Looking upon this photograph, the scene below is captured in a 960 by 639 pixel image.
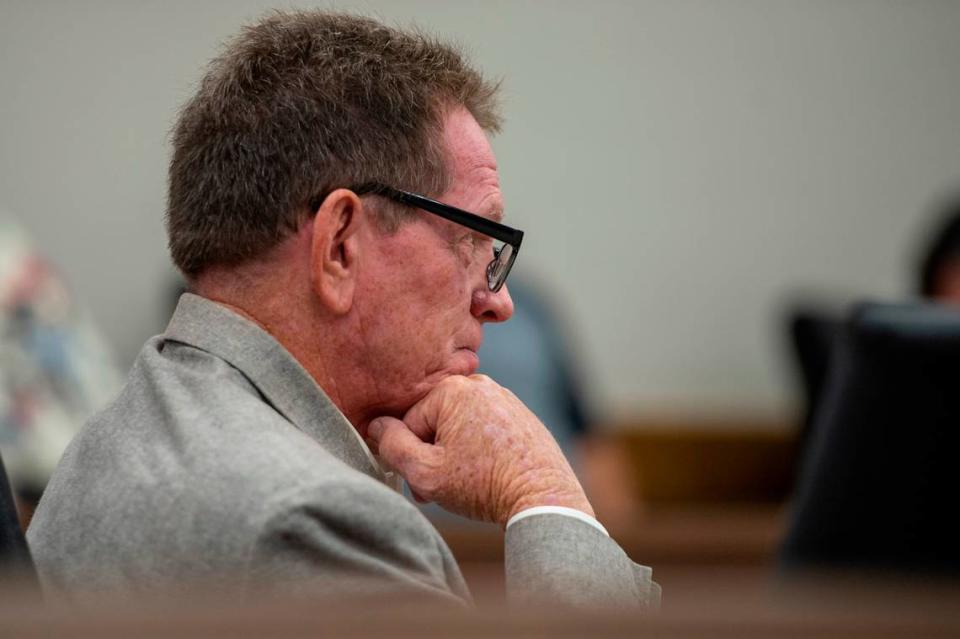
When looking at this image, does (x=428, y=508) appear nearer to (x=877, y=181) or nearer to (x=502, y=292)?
(x=502, y=292)

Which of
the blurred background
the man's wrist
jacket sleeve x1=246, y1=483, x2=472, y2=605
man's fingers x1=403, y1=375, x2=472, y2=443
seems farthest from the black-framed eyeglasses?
the blurred background

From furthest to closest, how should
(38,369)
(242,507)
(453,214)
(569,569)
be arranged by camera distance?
(38,369) → (453,214) → (569,569) → (242,507)

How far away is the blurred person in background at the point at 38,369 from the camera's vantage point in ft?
9.30

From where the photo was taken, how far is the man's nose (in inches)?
62.3

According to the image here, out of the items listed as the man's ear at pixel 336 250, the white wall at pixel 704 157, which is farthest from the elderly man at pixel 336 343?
the white wall at pixel 704 157

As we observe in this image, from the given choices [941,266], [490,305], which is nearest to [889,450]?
[490,305]

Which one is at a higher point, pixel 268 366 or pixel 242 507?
pixel 268 366

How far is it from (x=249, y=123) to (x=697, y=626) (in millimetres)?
874

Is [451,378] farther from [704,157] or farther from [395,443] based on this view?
[704,157]

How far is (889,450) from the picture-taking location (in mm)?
1427

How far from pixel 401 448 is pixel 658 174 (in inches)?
124

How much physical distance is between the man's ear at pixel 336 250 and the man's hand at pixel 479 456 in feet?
0.50

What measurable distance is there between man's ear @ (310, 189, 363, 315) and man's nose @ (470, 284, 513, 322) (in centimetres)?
18

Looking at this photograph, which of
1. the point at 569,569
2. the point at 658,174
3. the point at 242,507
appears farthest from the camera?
the point at 658,174
